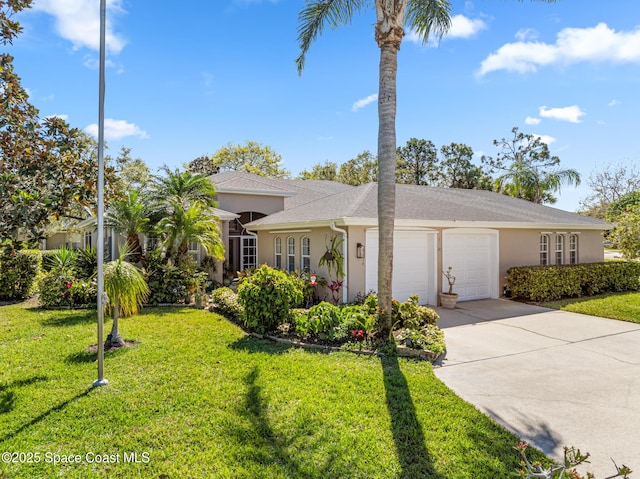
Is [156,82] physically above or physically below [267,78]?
below

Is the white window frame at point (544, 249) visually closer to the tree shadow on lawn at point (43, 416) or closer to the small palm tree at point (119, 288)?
the small palm tree at point (119, 288)

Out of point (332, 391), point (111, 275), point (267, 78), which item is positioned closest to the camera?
point (332, 391)

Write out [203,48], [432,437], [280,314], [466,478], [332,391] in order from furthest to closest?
[203,48], [280,314], [332,391], [432,437], [466,478]

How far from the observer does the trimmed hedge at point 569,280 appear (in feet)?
42.0

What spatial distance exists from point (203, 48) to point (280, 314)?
9.48m

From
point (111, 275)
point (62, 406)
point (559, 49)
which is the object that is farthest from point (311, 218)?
point (559, 49)

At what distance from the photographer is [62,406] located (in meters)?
4.82

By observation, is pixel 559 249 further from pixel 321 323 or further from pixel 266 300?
pixel 266 300

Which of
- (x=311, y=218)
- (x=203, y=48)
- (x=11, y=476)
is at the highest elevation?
(x=203, y=48)

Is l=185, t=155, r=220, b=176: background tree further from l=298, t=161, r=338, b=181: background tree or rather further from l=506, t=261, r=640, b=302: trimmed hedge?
l=506, t=261, r=640, b=302: trimmed hedge

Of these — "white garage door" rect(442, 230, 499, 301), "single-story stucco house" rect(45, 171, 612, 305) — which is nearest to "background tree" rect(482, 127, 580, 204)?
"single-story stucco house" rect(45, 171, 612, 305)

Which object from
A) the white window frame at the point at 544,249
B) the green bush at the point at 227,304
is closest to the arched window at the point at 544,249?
the white window frame at the point at 544,249

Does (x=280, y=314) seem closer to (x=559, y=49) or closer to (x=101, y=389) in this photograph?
(x=101, y=389)

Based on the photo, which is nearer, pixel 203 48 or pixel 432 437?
pixel 432 437
